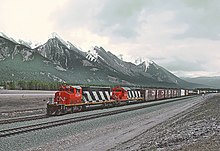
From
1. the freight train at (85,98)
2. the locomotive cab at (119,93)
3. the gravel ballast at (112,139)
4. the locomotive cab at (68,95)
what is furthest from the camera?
the locomotive cab at (119,93)

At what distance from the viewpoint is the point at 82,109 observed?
1447 inches

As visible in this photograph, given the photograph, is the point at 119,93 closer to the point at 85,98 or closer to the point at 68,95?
the point at 85,98

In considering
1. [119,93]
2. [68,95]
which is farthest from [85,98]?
[119,93]

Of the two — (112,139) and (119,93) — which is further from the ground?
(119,93)

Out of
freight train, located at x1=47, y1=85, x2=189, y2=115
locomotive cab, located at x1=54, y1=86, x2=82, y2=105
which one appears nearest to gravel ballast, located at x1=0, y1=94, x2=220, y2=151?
freight train, located at x1=47, y1=85, x2=189, y2=115

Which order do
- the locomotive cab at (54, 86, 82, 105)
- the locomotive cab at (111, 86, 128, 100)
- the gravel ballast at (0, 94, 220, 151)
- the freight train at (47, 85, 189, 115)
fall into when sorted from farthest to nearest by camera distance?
1. the locomotive cab at (111, 86, 128, 100)
2. the locomotive cab at (54, 86, 82, 105)
3. the freight train at (47, 85, 189, 115)
4. the gravel ballast at (0, 94, 220, 151)

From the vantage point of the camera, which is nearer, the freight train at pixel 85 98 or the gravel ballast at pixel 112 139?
the gravel ballast at pixel 112 139

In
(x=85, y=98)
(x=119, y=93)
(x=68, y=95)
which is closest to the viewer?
(x=68, y=95)

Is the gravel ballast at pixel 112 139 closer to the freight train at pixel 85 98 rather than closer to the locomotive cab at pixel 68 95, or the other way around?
the freight train at pixel 85 98

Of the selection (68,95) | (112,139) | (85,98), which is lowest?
(112,139)

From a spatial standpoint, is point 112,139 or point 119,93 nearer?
point 112,139

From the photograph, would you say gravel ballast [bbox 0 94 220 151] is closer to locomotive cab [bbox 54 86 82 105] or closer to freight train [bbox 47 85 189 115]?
freight train [bbox 47 85 189 115]

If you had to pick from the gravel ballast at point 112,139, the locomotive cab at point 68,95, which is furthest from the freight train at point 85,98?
the gravel ballast at point 112,139

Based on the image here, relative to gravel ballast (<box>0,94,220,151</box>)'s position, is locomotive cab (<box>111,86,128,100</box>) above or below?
above
